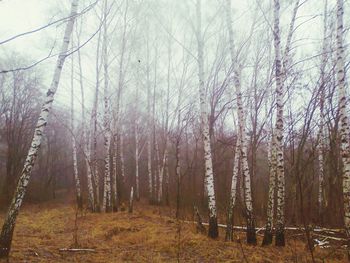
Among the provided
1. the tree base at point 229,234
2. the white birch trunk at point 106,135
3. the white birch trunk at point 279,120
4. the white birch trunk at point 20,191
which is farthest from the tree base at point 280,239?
the white birch trunk at point 106,135

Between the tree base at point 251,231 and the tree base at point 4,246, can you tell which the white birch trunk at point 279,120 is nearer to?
the tree base at point 251,231

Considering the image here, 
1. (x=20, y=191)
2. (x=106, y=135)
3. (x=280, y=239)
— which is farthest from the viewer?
(x=106, y=135)

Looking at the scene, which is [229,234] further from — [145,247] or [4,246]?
[4,246]

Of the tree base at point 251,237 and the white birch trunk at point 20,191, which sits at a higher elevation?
the white birch trunk at point 20,191

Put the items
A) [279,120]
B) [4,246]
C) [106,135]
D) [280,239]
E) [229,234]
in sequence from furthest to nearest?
1. [106,135]
2. [229,234]
3. [280,239]
4. [279,120]
5. [4,246]

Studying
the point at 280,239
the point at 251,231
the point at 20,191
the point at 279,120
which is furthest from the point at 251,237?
the point at 20,191

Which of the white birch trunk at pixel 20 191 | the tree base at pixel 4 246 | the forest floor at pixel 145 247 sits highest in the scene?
the white birch trunk at pixel 20 191

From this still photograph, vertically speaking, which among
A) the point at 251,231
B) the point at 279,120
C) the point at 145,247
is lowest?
the point at 145,247

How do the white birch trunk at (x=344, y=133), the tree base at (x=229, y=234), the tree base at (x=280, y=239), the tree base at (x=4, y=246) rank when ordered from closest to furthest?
the tree base at (x=4, y=246), the white birch trunk at (x=344, y=133), the tree base at (x=280, y=239), the tree base at (x=229, y=234)

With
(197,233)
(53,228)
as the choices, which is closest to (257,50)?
(197,233)

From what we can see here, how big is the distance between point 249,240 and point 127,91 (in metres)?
15.5

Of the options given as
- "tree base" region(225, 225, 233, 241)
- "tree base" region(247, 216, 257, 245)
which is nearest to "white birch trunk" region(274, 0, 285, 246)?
"tree base" region(247, 216, 257, 245)

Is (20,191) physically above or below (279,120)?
below

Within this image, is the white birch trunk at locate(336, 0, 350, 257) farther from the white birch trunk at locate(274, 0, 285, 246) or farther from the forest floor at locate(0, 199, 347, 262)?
the white birch trunk at locate(274, 0, 285, 246)
